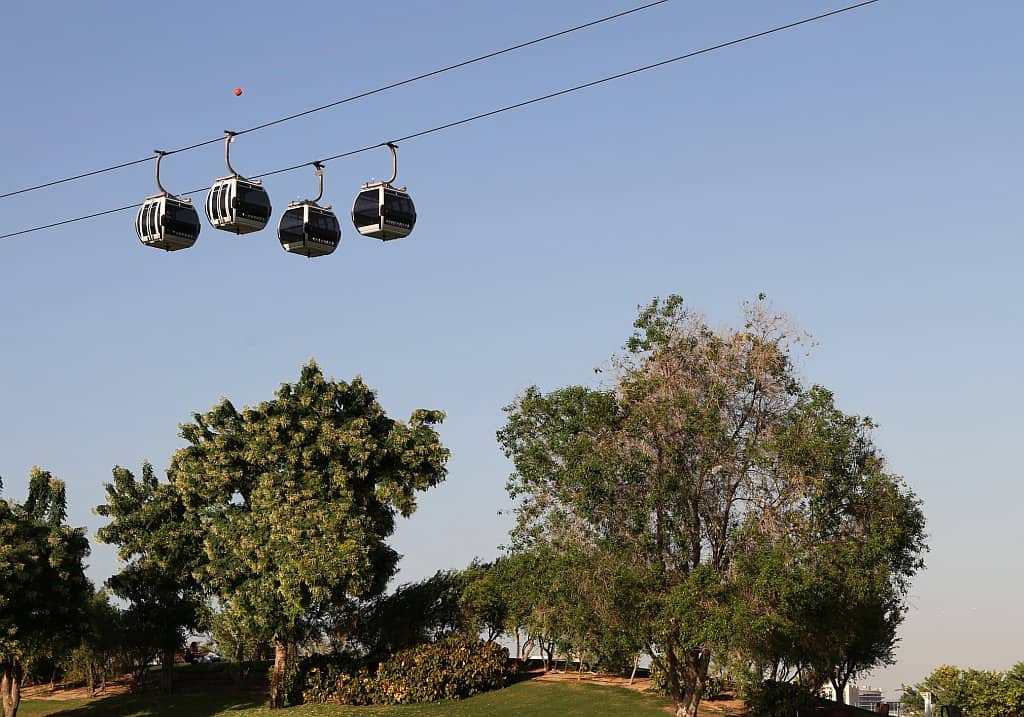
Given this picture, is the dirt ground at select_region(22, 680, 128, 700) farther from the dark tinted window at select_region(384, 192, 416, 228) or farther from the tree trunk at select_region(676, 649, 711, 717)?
the dark tinted window at select_region(384, 192, 416, 228)

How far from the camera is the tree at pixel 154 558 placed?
53250 mm

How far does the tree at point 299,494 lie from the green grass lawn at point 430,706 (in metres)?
2.91

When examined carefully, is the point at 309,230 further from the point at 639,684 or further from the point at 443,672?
the point at 639,684

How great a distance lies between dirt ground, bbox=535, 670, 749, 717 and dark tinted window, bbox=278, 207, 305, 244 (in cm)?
2575

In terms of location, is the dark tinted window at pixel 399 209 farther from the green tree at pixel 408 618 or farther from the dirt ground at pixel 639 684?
the green tree at pixel 408 618

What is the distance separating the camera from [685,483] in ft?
135

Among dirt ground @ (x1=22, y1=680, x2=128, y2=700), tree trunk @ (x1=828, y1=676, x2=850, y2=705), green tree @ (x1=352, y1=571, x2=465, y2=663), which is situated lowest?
dirt ground @ (x1=22, y1=680, x2=128, y2=700)

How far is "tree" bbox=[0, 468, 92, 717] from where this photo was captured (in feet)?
157

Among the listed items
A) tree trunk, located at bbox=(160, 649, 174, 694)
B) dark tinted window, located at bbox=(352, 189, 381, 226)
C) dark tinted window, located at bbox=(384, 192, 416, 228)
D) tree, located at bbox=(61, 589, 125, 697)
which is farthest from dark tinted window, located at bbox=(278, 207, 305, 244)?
tree trunk, located at bbox=(160, 649, 174, 694)

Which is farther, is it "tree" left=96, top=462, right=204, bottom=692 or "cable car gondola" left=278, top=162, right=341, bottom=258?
"tree" left=96, top=462, right=204, bottom=692

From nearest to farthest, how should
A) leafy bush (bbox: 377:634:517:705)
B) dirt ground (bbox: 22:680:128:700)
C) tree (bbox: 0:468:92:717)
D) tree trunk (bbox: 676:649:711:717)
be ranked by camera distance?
tree trunk (bbox: 676:649:711:717) < tree (bbox: 0:468:92:717) < leafy bush (bbox: 377:634:517:705) < dirt ground (bbox: 22:680:128:700)

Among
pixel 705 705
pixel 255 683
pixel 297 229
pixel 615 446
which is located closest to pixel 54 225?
pixel 297 229

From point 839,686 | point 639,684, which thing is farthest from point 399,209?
point 839,686

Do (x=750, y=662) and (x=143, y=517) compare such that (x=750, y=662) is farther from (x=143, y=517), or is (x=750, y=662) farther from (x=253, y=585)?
(x=143, y=517)
